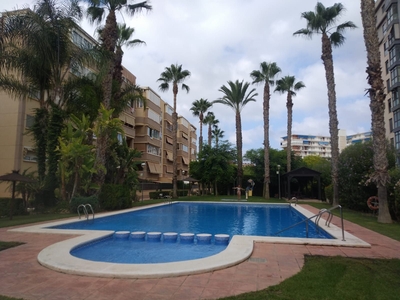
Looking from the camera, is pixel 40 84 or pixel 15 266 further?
pixel 40 84

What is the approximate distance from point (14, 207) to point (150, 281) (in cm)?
1316

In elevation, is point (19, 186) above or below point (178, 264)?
above

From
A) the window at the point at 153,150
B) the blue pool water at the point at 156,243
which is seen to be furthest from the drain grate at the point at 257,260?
the window at the point at 153,150

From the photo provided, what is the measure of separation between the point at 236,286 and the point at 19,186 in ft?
48.7

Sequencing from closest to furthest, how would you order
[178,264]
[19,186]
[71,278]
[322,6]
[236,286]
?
1. [236,286]
2. [71,278]
3. [178,264]
4. [19,186]
5. [322,6]

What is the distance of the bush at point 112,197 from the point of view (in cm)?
1853

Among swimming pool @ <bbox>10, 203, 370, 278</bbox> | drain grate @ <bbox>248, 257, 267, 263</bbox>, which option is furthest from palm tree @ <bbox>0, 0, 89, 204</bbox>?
drain grate @ <bbox>248, 257, 267, 263</bbox>

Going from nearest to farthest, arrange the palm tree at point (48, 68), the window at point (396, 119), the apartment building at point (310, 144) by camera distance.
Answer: the palm tree at point (48, 68), the window at point (396, 119), the apartment building at point (310, 144)

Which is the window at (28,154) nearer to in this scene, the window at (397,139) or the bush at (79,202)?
the bush at (79,202)

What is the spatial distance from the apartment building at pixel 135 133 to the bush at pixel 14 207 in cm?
494

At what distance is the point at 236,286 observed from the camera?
5043 millimetres

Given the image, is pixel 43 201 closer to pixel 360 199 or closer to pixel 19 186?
pixel 19 186

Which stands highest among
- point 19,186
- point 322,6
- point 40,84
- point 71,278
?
point 322,6

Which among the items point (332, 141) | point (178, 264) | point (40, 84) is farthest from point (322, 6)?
point (178, 264)
